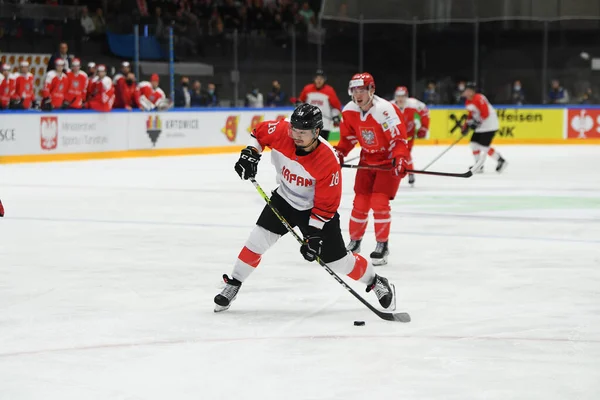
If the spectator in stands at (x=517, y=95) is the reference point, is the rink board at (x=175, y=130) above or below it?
below

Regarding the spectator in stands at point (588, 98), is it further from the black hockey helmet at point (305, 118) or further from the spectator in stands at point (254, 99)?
the black hockey helmet at point (305, 118)

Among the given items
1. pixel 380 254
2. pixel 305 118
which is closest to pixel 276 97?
pixel 380 254

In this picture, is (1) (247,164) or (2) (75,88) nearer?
(1) (247,164)

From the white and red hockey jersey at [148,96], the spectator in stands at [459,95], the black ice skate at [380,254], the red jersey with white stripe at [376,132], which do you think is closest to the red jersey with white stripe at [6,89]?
the white and red hockey jersey at [148,96]

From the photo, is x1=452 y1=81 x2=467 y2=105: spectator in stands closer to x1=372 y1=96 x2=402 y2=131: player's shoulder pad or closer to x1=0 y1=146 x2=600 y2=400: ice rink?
x1=0 y1=146 x2=600 y2=400: ice rink

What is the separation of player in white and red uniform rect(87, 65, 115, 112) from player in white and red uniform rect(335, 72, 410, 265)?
8.85 metres

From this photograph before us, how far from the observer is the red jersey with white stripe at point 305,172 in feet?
14.3

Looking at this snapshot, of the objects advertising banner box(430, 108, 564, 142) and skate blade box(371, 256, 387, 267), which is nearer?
skate blade box(371, 256, 387, 267)

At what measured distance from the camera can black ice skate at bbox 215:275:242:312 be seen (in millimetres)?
4598

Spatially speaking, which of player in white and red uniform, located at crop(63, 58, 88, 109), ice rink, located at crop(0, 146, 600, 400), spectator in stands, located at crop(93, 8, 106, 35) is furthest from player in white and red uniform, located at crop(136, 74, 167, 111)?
ice rink, located at crop(0, 146, 600, 400)

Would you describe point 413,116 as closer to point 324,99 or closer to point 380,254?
point 324,99

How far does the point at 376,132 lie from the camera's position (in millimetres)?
6312

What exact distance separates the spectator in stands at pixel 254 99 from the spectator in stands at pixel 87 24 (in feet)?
9.31

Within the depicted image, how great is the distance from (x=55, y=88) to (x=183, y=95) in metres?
2.61
